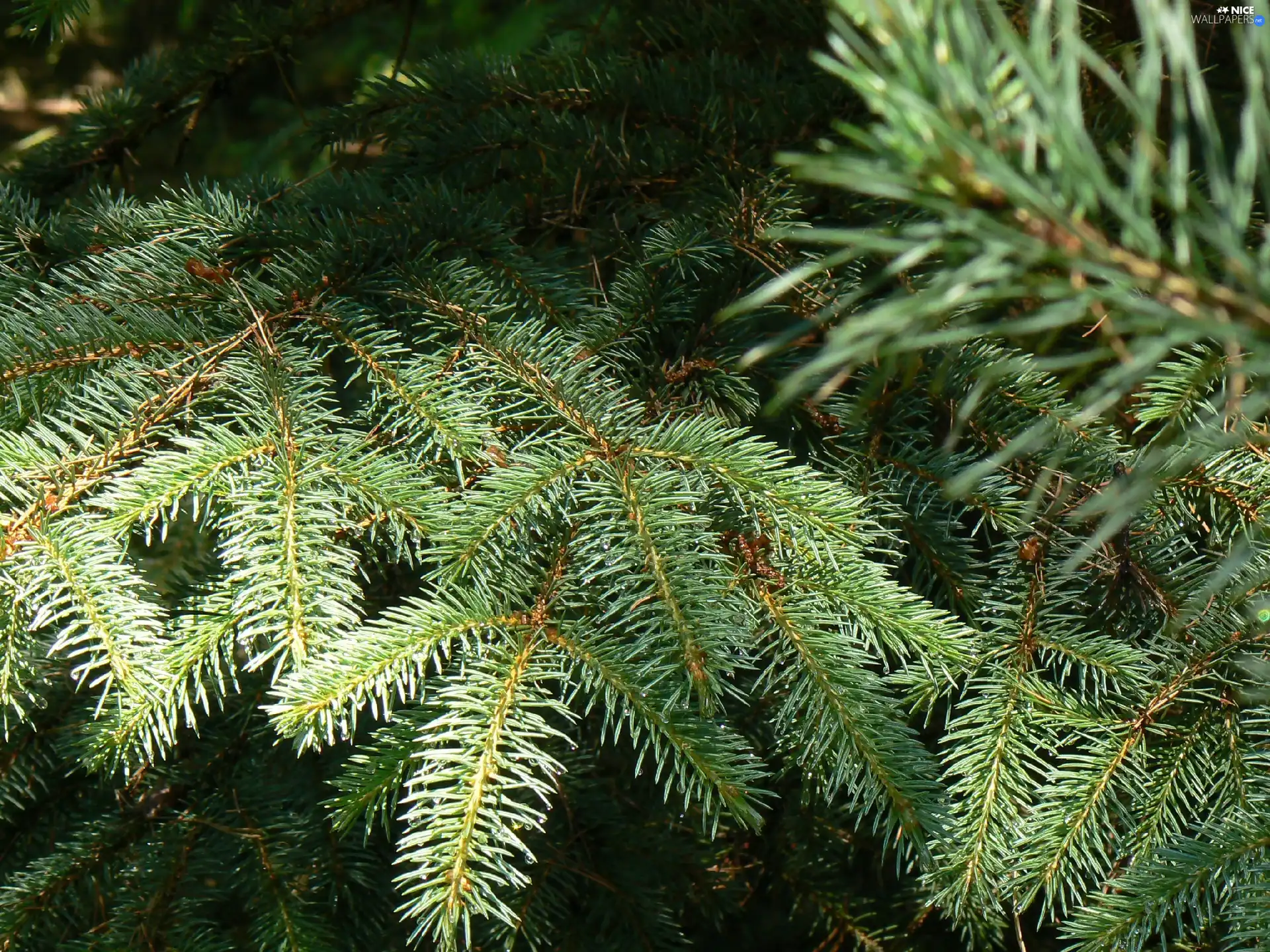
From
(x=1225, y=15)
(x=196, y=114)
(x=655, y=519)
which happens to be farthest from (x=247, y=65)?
(x=1225, y=15)

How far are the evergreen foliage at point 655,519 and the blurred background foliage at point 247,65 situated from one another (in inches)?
17.4

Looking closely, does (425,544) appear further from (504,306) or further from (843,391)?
(843,391)

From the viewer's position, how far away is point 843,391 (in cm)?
96

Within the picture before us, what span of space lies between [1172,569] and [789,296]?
0.42 m

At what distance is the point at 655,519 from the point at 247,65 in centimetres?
106

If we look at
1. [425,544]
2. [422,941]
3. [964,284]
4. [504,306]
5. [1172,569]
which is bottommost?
[422,941]

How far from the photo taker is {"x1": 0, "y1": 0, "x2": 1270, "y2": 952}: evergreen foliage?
1.33 feet

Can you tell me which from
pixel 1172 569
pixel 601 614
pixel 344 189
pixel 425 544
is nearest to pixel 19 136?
pixel 344 189

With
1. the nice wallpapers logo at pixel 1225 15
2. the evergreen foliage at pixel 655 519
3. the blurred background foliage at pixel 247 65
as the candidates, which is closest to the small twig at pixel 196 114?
the blurred background foliage at pixel 247 65

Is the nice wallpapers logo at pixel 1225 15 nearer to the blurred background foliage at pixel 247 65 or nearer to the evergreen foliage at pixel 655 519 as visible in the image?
the evergreen foliage at pixel 655 519

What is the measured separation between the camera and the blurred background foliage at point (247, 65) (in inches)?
60.4

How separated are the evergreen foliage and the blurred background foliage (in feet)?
1.45

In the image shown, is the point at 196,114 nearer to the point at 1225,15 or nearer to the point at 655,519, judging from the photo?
the point at 655,519

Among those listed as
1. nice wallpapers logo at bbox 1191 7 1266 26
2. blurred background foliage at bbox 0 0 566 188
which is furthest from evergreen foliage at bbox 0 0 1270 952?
blurred background foliage at bbox 0 0 566 188
